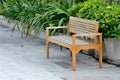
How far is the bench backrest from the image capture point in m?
8.35

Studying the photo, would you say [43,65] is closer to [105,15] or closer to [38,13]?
[105,15]

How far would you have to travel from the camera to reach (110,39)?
28.5 feet

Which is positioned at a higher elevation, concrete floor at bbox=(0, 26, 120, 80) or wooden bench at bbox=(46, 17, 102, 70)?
wooden bench at bbox=(46, 17, 102, 70)

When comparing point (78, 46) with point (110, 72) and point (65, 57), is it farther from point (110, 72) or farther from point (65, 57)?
point (65, 57)

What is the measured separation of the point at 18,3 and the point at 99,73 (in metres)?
6.00

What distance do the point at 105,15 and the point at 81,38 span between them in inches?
31.3

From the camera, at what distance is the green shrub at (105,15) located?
853 centimetres

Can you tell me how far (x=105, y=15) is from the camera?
8.62 m

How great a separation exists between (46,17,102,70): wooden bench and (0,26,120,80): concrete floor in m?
0.32

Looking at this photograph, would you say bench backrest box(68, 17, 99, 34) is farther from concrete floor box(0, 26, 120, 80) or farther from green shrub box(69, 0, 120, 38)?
concrete floor box(0, 26, 120, 80)

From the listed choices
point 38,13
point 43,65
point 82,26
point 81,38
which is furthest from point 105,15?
point 38,13

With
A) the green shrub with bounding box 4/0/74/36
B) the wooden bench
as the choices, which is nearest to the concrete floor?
the wooden bench

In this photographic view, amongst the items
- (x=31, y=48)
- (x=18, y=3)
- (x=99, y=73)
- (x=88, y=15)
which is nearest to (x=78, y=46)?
(x=99, y=73)

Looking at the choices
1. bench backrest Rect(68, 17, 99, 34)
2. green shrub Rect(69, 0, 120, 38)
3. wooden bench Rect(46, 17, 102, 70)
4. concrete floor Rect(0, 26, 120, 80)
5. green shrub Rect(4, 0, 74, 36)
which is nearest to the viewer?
concrete floor Rect(0, 26, 120, 80)
